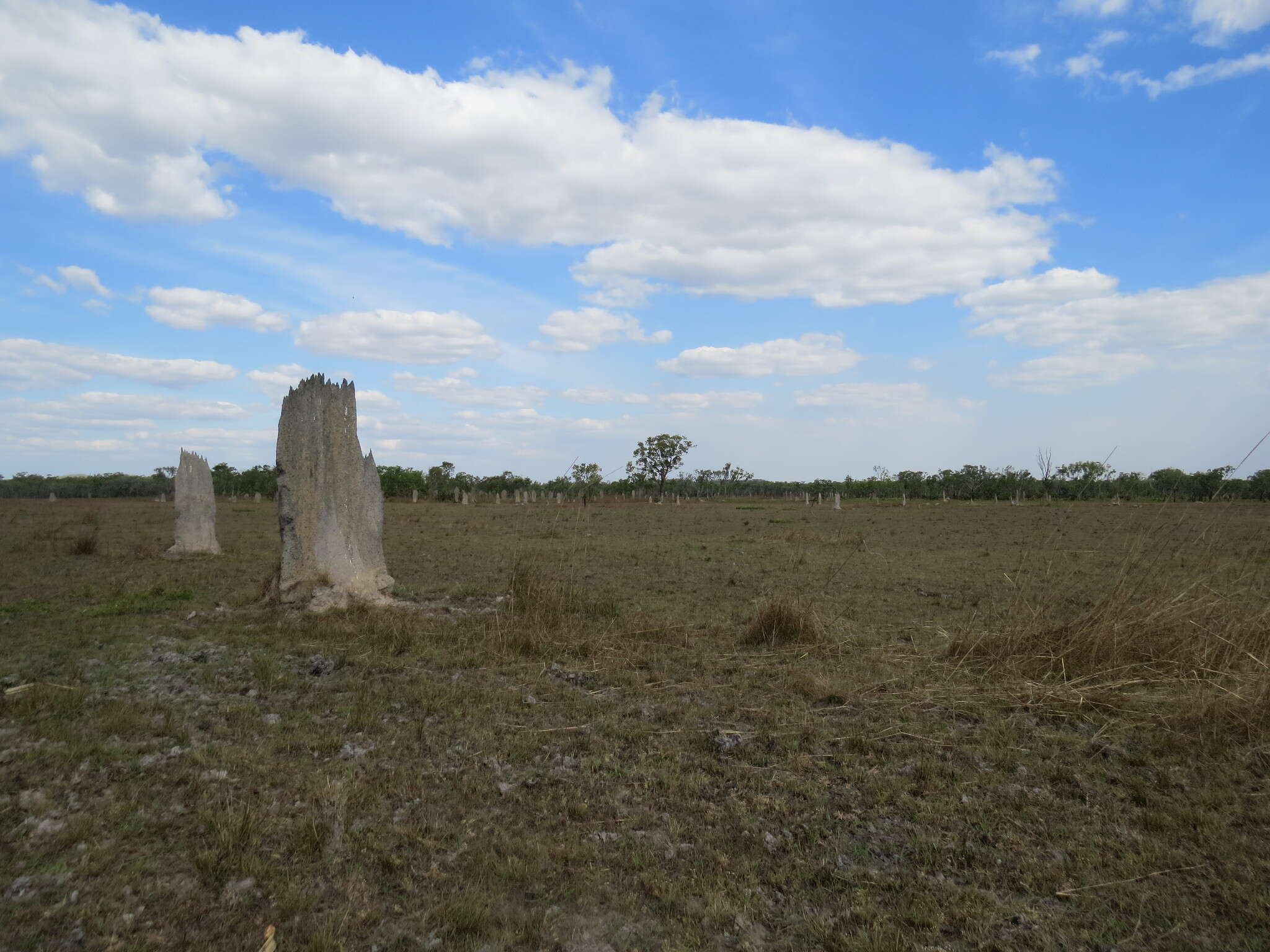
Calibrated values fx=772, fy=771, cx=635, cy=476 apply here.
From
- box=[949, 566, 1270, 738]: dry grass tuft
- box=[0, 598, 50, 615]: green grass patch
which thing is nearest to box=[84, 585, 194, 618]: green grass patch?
box=[0, 598, 50, 615]: green grass patch

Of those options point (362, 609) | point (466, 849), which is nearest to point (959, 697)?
point (466, 849)

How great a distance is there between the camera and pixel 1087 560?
15594 millimetres

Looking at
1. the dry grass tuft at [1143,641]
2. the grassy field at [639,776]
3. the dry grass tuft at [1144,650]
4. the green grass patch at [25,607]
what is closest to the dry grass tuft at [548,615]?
the grassy field at [639,776]

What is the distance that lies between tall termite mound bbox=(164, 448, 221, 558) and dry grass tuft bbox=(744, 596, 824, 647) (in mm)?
12304

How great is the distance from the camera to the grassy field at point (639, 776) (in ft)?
10.2

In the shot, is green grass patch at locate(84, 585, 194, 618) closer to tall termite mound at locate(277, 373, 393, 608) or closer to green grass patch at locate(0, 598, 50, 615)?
green grass patch at locate(0, 598, 50, 615)

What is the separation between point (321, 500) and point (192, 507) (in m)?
7.88

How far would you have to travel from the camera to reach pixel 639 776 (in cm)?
452

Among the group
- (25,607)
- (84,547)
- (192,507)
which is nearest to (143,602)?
(25,607)

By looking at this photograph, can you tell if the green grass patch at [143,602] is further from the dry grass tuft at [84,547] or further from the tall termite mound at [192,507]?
the dry grass tuft at [84,547]

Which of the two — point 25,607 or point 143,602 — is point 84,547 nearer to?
point 25,607

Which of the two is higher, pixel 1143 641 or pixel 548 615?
pixel 1143 641

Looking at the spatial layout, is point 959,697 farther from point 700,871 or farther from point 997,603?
point 997,603

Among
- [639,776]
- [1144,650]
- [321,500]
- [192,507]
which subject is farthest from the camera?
[192,507]
